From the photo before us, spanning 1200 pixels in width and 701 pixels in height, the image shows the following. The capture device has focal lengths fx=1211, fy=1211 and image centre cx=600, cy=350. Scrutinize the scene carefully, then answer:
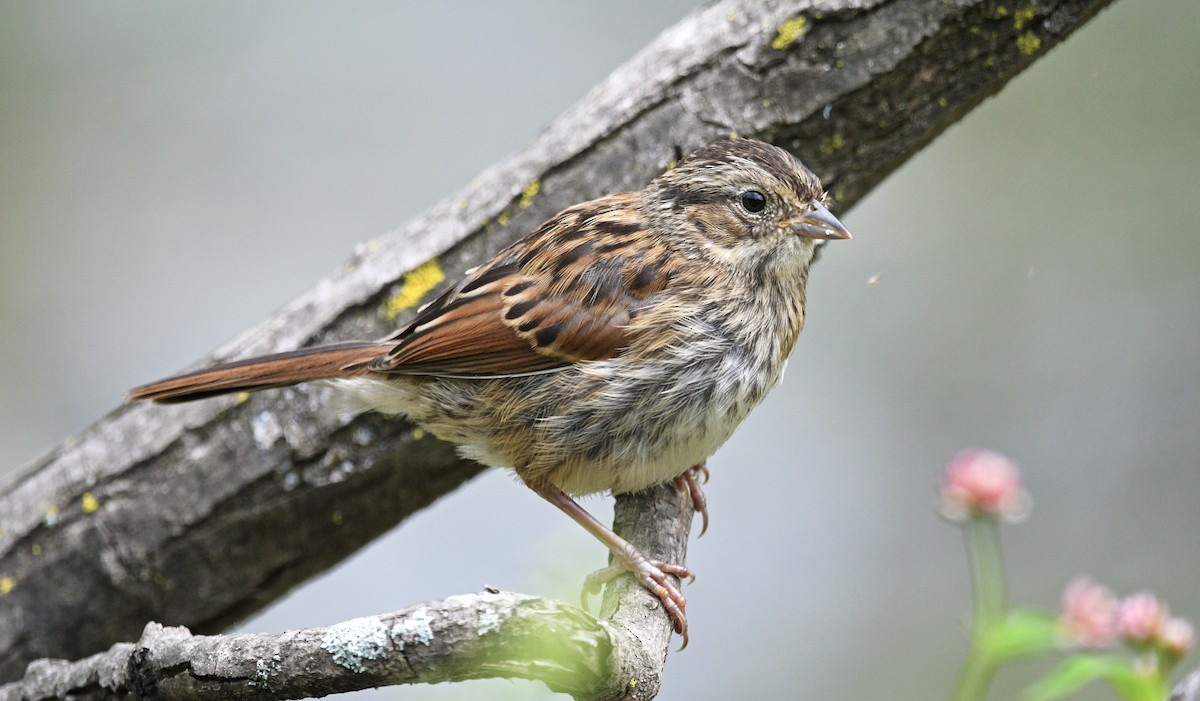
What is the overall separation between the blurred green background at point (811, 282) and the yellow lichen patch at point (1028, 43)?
10.6 feet

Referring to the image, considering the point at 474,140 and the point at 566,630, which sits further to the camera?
the point at 474,140

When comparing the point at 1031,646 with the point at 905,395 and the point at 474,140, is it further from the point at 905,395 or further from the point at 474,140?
the point at 474,140

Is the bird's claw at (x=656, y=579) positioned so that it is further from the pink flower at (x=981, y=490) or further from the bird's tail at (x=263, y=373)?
the bird's tail at (x=263, y=373)

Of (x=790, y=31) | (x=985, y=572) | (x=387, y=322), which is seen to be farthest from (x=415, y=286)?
(x=985, y=572)

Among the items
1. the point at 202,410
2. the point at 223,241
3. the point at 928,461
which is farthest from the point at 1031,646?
the point at 223,241

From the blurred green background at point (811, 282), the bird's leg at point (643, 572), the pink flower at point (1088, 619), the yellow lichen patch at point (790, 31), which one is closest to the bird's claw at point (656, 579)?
the bird's leg at point (643, 572)

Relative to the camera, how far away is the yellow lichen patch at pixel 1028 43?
382 centimetres

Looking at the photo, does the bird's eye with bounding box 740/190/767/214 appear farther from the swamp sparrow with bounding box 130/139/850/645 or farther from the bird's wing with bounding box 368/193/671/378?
the bird's wing with bounding box 368/193/671/378

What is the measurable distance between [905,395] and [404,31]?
3.90 m

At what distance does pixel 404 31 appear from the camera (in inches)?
308

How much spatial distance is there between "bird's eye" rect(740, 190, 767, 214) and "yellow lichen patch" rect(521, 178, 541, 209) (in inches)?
29.8

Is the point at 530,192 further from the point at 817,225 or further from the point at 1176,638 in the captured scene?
the point at 1176,638

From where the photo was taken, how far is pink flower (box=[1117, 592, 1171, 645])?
265 centimetres

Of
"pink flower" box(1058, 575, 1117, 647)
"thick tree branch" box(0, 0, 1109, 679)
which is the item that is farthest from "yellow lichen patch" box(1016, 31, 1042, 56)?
"pink flower" box(1058, 575, 1117, 647)
